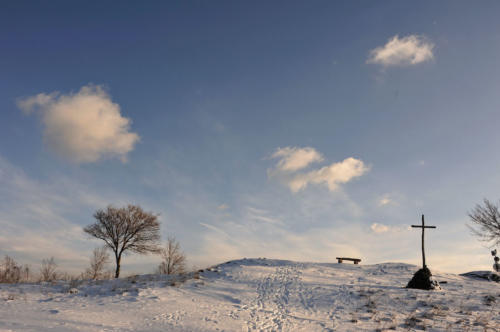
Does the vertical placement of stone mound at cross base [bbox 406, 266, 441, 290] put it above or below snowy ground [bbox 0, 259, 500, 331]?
above

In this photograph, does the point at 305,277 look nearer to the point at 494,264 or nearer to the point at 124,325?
the point at 124,325

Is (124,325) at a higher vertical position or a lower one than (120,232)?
lower

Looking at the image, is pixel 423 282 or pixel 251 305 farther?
pixel 423 282

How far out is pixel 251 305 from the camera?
16.0 m

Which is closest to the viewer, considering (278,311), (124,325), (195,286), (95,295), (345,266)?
(124,325)

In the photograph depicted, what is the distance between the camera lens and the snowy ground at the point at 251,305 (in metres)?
12.4

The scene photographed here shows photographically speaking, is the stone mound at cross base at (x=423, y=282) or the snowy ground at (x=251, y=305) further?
the stone mound at cross base at (x=423, y=282)

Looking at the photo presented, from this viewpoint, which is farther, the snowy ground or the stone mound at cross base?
the stone mound at cross base

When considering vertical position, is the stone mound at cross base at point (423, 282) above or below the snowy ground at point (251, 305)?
above

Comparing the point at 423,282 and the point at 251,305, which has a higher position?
the point at 423,282

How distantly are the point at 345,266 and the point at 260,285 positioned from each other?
1093 centimetres

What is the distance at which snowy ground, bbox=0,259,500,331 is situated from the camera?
1242 cm

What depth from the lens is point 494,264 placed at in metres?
34.9

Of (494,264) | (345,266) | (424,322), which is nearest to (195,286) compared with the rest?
(424,322)
